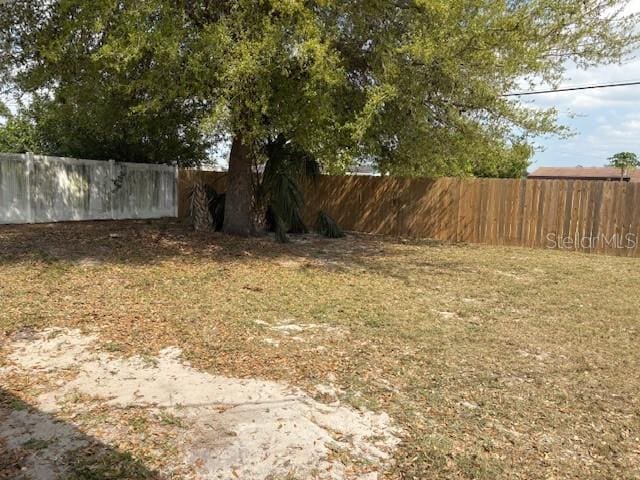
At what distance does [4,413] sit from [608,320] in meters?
5.58

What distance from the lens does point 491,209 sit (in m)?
12.2

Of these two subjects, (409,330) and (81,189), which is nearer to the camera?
(409,330)

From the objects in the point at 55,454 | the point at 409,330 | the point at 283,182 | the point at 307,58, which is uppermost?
the point at 307,58

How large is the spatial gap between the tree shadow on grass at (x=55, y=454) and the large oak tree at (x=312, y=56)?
4499mm

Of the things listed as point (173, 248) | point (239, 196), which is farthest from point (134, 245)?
point (239, 196)

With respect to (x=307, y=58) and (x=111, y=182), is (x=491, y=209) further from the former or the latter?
(x=111, y=182)

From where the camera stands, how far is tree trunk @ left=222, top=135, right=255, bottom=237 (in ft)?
34.4

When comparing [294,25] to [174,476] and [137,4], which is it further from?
[174,476]

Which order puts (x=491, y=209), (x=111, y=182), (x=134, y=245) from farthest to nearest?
(x=111, y=182), (x=491, y=209), (x=134, y=245)

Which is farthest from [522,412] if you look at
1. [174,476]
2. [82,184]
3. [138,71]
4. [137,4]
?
[82,184]

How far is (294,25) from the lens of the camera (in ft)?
22.8

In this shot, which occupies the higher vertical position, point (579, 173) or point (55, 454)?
point (579, 173)

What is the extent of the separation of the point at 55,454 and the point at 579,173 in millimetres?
53833

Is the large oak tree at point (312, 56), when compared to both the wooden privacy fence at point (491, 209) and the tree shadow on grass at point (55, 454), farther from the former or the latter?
the tree shadow on grass at point (55, 454)
